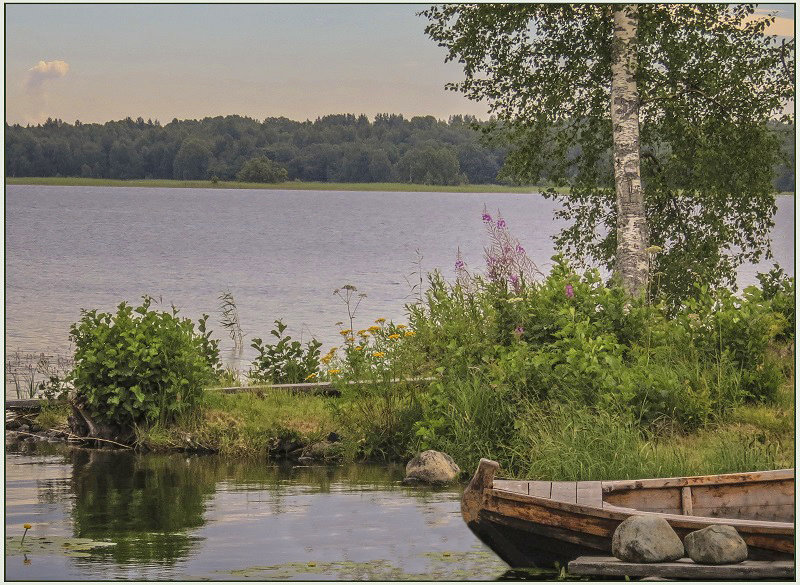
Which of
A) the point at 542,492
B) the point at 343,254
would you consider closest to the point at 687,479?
the point at 542,492

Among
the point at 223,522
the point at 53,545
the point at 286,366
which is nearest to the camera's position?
the point at 53,545

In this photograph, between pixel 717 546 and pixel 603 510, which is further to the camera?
pixel 603 510

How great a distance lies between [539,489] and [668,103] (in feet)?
31.5

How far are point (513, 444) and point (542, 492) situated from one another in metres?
2.70

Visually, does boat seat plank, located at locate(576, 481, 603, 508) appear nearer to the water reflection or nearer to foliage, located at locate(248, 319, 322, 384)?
the water reflection

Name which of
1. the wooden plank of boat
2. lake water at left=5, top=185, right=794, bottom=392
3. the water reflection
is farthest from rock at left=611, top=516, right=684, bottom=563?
lake water at left=5, top=185, right=794, bottom=392

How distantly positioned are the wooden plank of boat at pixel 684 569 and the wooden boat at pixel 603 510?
7.0 inches

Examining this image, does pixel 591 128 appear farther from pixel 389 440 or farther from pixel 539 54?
pixel 389 440

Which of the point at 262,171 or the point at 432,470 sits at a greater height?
the point at 262,171

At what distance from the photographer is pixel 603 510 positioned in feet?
26.3

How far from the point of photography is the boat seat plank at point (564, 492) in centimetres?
877

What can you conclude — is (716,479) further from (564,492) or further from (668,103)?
(668,103)

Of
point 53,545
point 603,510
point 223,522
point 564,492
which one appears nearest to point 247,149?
point 223,522

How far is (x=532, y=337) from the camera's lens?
40.4 feet
